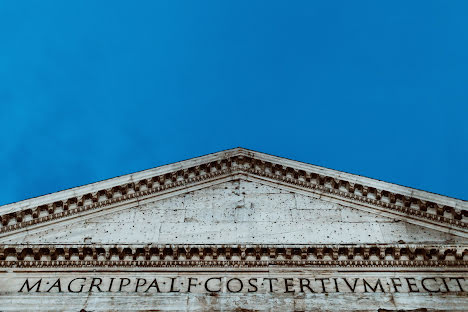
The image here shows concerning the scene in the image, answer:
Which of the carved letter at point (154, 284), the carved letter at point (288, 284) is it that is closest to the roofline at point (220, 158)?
the carved letter at point (154, 284)

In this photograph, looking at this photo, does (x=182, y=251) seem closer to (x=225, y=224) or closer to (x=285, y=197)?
(x=225, y=224)

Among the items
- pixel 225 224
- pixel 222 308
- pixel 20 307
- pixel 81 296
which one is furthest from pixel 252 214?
pixel 20 307

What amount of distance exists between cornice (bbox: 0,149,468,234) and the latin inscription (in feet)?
6.30

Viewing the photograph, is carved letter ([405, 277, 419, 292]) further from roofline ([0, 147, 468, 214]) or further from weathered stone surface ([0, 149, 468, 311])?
roofline ([0, 147, 468, 214])

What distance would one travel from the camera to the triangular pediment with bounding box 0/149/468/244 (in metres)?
14.1

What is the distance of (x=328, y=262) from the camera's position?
517 inches

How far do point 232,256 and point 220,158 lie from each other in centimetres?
375

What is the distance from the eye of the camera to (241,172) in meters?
16.4

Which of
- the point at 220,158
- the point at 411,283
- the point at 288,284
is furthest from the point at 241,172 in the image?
the point at 411,283

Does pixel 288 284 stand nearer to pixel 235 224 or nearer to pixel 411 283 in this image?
pixel 235 224

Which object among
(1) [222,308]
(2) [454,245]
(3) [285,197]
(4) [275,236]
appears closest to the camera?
(1) [222,308]

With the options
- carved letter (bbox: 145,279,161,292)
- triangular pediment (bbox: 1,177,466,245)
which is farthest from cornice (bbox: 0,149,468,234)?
carved letter (bbox: 145,279,161,292)

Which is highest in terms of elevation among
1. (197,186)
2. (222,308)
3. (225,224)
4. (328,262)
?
(197,186)

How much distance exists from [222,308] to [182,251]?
5.61ft
